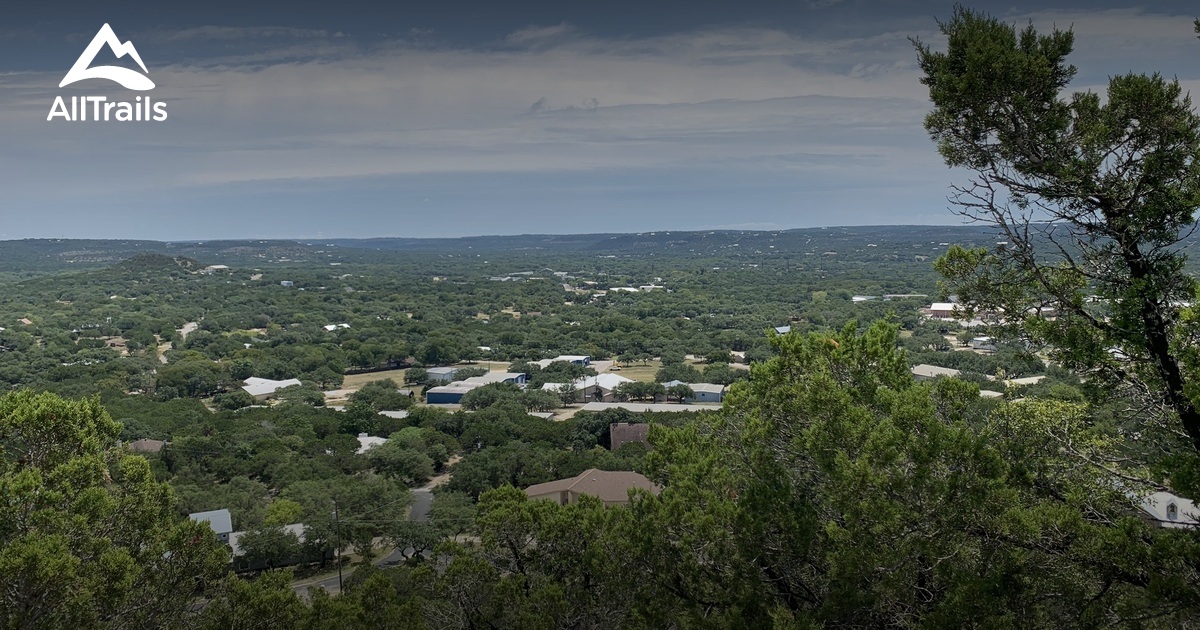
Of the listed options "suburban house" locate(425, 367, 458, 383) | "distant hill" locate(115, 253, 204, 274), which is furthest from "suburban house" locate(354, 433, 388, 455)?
"distant hill" locate(115, 253, 204, 274)

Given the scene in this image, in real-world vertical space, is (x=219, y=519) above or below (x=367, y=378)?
above

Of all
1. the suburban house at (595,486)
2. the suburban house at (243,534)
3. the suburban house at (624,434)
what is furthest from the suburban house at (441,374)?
the suburban house at (595,486)

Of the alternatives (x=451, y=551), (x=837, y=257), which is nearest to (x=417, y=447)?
(x=451, y=551)

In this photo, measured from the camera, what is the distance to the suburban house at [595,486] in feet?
73.9

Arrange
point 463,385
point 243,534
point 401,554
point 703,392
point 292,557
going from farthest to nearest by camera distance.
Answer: point 463,385 < point 703,392 < point 401,554 < point 292,557 < point 243,534

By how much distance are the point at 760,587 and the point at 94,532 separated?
265 inches

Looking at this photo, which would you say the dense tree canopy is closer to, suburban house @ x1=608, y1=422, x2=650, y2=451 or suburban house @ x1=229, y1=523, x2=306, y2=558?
suburban house @ x1=229, y1=523, x2=306, y2=558

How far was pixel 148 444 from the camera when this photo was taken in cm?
3102

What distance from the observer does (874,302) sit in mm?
88375

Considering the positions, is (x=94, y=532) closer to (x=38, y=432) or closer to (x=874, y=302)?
(x=38, y=432)

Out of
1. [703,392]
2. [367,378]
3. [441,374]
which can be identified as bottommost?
[367,378]

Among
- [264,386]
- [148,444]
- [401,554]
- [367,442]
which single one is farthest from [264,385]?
[401,554]

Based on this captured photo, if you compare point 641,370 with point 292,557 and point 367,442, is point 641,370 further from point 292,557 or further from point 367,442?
point 292,557

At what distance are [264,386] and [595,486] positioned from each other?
3372cm
